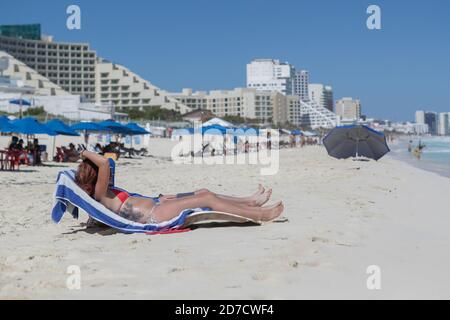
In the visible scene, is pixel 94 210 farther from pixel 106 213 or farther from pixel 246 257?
pixel 246 257

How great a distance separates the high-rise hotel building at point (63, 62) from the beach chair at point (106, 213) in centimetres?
12276

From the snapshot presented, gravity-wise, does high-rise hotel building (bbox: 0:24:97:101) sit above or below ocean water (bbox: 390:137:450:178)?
above

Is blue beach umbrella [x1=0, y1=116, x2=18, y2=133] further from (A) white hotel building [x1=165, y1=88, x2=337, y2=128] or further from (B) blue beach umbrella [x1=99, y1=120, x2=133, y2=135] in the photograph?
(A) white hotel building [x1=165, y1=88, x2=337, y2=128]

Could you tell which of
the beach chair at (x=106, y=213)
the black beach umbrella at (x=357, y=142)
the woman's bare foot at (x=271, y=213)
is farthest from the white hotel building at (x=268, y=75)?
the beach chair at (x=106, y=213)

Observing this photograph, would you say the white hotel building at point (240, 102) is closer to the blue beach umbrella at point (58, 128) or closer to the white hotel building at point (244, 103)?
the white hotel building at point (244, 103)

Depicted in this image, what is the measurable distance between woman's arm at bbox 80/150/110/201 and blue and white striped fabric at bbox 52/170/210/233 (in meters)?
0.09

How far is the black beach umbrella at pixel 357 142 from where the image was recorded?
17.4 m

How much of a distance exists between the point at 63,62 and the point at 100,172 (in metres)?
129

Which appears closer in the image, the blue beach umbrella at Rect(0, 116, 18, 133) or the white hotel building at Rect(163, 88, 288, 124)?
the blue beach umbrella at Rect(0, 116, 18, 133)

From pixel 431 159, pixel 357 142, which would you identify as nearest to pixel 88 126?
pixel 357 142

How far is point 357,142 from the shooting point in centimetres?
1784

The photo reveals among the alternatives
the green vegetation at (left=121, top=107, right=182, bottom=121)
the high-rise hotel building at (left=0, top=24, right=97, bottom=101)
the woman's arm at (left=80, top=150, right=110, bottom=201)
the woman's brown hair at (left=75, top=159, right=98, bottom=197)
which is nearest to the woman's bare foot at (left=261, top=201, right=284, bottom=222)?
the woman's arm at (left=80, top=150, right=110, bottom=201)

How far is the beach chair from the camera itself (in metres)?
4.75

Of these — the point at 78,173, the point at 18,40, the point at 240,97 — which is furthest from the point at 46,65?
the point at 78,173
